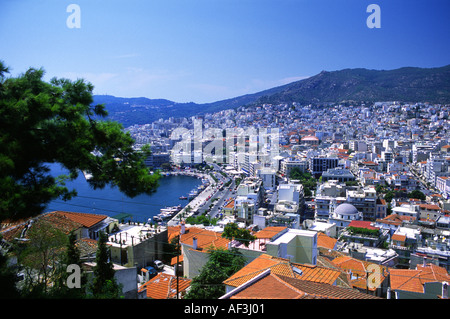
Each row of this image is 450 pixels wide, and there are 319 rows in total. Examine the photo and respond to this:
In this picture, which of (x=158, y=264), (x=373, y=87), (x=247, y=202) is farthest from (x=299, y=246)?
(x=373, y=87)

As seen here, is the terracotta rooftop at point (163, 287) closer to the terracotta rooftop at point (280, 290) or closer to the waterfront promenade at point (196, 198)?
the terracotta rooftop at point (280, 290)

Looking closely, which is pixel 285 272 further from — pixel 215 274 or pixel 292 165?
pixel 292 165

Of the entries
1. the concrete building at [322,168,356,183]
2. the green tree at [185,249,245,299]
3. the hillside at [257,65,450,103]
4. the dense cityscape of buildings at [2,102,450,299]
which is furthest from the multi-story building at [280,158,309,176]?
the hillside at [257,65,450,103]
